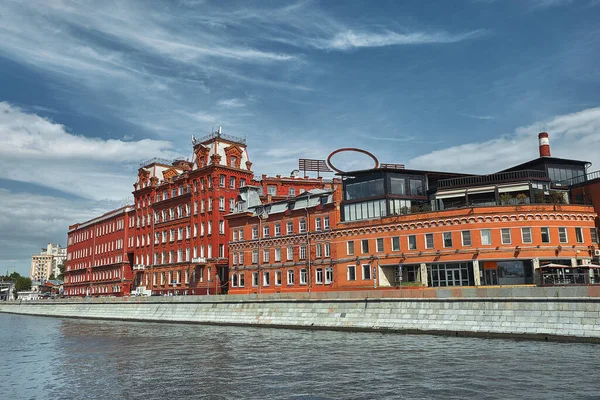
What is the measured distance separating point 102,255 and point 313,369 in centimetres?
9823

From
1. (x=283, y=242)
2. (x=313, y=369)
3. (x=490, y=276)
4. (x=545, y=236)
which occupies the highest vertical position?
(x=283, y=242)

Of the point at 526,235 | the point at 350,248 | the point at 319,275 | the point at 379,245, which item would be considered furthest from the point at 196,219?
the point at 526,235

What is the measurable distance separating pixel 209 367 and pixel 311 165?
65.8m

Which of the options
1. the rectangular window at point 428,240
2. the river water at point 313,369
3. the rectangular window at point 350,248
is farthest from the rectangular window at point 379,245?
the river water at point 313,369

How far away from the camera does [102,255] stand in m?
115

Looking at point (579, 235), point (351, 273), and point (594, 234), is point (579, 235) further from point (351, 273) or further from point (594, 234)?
point (351, 273)

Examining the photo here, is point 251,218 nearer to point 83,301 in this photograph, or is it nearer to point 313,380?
point 83,301

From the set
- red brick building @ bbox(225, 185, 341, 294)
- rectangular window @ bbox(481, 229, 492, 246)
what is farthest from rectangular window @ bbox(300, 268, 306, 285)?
rectangular window @ bbox(481, 229, 492, 246)

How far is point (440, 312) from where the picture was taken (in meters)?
40.1

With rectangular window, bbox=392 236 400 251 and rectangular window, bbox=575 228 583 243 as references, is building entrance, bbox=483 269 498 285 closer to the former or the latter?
rectangular window, bbox=575 228 583 243

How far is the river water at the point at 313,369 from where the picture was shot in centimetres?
2228

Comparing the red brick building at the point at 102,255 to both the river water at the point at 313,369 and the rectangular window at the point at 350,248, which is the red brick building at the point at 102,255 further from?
the river water at the point at 313,369

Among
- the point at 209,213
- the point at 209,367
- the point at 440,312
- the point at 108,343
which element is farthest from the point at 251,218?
the point at 209,367

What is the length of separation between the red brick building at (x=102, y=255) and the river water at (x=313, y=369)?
64605 millimetres
